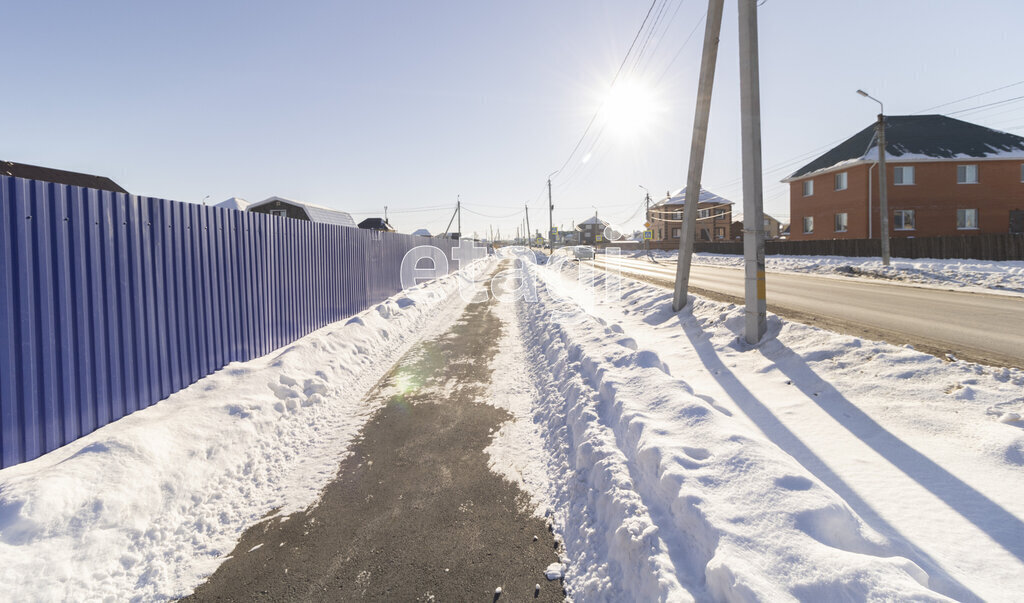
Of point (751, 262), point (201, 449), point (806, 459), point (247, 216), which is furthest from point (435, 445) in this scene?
point (751, 262)

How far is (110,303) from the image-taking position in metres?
4.47

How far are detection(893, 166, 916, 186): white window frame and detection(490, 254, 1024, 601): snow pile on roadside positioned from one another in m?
32.5

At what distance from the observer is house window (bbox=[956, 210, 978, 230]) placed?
29109 millimetres

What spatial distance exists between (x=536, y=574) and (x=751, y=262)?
246 inches

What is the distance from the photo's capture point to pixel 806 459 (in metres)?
3.87

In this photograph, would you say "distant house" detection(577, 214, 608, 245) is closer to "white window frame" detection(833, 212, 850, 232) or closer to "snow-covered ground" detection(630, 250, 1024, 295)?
"white window frame" detection(833, 212, 850, 232)

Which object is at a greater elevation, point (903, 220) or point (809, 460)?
point (903, 220)

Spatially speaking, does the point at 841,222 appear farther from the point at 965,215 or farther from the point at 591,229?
the point at 591,229

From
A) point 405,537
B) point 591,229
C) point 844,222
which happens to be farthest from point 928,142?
point 591,229

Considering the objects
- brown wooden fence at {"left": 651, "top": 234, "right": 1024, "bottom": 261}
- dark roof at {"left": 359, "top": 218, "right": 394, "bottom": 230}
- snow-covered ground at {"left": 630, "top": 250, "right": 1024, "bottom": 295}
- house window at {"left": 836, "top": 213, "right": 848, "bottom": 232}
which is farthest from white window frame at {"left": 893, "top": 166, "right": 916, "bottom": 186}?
dark roof at {"left": 359, "top": 218, "right": 394, "bottom": 230}

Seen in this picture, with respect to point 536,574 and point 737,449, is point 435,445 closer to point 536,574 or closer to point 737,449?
point 536,574

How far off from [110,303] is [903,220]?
132 feet

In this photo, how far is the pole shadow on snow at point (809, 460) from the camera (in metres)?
2.31

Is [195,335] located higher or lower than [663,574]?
higher
